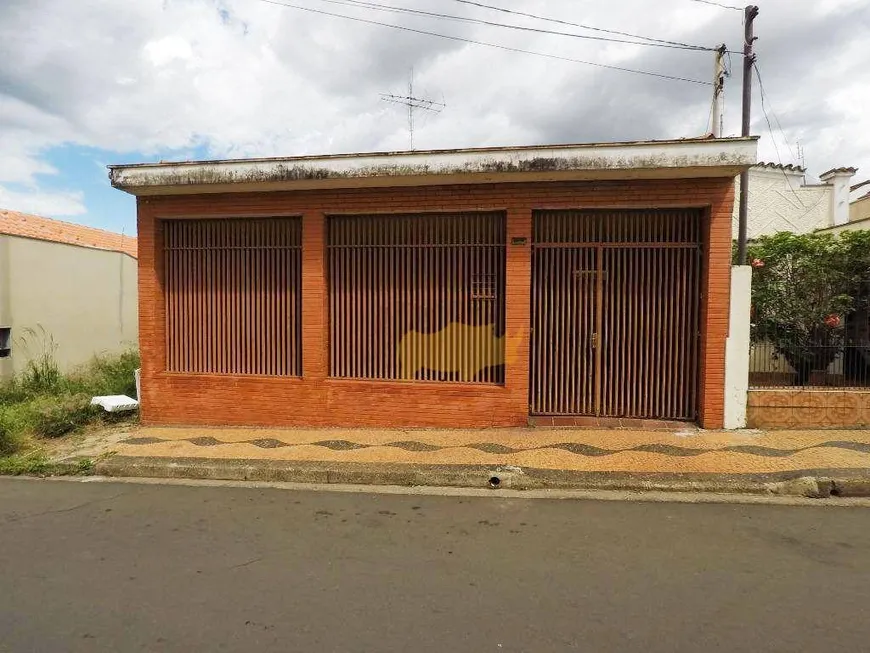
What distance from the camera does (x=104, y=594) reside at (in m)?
3.08

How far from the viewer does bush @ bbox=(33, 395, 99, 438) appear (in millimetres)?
6863

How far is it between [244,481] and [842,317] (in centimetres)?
750

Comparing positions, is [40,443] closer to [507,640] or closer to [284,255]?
[284,255]

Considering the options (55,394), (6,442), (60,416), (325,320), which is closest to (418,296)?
(325,320)

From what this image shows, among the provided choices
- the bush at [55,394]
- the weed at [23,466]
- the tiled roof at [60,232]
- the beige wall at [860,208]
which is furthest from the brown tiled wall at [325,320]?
the beige wall at [860,208]

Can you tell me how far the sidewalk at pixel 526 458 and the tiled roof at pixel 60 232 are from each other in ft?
15.9

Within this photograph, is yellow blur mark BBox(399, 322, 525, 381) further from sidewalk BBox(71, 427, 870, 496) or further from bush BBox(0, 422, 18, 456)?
bush BBox(0, 422, 18, 456)

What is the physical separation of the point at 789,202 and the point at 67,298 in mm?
17993

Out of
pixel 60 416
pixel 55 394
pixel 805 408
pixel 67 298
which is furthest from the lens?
pixel 67 298

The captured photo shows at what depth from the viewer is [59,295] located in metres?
10.2

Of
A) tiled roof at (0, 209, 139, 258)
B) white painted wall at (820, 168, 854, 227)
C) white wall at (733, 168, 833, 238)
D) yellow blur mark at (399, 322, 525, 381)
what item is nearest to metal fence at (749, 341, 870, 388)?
yellow blur mark at (399, 322, 525, 381)

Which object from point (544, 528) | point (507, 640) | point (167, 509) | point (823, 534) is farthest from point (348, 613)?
point (823, 534)

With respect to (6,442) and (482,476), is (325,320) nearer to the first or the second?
(482,476)

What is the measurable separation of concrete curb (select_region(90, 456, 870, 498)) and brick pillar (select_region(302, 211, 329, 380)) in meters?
1.73
